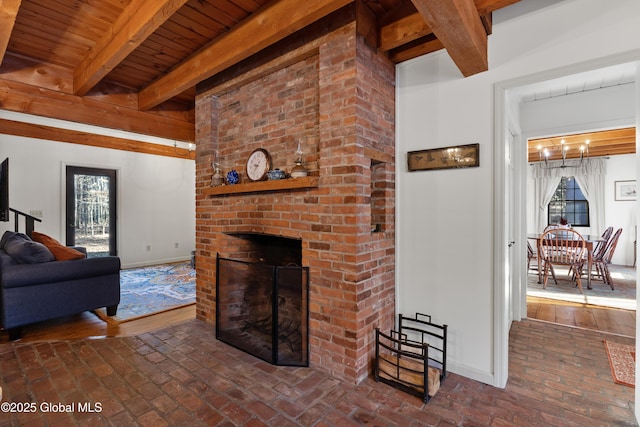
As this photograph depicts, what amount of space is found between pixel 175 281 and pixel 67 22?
3.81 meters

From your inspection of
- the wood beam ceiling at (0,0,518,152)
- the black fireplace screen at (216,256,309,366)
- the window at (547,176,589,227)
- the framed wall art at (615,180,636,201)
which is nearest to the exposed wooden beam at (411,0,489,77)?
the wood beam ceiling at (0,0,518,152)

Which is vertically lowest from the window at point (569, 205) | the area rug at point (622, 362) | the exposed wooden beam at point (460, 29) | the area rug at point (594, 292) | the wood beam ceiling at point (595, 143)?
the area rug at point (622, 362)

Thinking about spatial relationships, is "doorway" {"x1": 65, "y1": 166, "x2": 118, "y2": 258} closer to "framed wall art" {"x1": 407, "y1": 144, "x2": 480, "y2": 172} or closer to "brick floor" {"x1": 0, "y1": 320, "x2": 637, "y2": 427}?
"brick floor" {"x1": 0, "y1": 320, "x2": 637, "y2": 427}

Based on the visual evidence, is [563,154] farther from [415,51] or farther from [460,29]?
[460,29]

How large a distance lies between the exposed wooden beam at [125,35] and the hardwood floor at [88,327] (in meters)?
2.45

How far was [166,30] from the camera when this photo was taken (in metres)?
2.47

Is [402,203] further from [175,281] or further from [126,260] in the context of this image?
[126,260]

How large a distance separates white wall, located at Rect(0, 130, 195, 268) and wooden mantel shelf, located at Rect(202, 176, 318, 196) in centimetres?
435

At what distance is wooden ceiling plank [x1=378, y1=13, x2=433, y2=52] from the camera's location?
1.99 metres

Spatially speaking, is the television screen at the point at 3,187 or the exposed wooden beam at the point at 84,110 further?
the television screen at the point at 3,187

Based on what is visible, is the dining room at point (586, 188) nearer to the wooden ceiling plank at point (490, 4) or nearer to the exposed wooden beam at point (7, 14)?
the wooden ceiling plank at point (490, 4)

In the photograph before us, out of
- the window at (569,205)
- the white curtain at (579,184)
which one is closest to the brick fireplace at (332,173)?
the white curtain at (579,184)

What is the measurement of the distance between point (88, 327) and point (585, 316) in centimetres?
541

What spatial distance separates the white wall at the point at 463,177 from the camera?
188 cm
